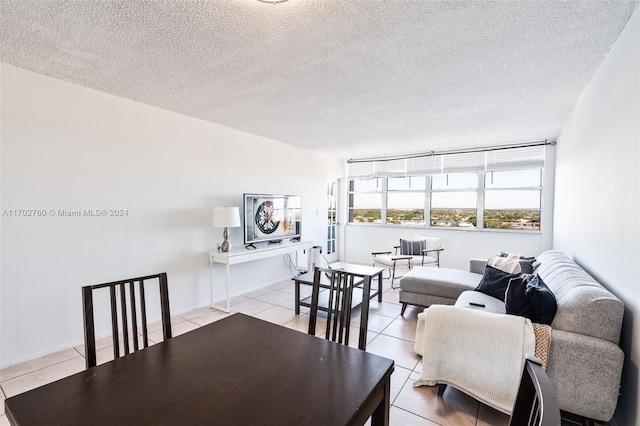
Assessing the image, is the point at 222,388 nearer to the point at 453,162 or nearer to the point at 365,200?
the point at 453,162

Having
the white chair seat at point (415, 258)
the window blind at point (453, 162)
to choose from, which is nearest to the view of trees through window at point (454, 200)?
the window blind at point (453, 162)

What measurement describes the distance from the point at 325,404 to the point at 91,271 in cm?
293

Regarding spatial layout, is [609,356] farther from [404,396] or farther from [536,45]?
[536,45]

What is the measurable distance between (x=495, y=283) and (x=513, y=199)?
2.98 metres

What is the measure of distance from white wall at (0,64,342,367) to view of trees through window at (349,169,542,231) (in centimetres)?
333

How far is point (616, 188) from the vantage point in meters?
1.91

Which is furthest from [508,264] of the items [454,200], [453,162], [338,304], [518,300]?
[453,162]

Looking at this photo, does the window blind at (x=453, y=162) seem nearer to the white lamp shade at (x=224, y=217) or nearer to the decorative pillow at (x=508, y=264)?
the decorative pillow at (x=508, y=264)

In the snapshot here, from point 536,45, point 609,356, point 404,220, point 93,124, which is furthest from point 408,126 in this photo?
point 93,124

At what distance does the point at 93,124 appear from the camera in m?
2.90

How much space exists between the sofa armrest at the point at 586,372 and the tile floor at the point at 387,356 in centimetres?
42

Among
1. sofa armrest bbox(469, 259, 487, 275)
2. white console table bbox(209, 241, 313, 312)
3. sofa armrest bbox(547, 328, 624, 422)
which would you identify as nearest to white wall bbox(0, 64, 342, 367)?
white console table bbox(209, 241, 313, 312)

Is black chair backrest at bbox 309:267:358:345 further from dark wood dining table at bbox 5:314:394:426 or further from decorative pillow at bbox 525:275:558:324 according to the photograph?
decorative pillow at bbox 525:275:558:324

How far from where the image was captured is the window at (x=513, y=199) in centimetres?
511
